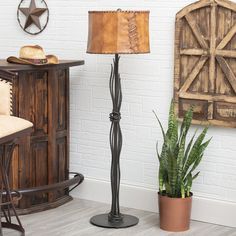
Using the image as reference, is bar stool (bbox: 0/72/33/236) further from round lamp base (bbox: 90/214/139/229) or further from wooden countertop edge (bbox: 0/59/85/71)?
round lamp base (bbox: 90/214/139/229)

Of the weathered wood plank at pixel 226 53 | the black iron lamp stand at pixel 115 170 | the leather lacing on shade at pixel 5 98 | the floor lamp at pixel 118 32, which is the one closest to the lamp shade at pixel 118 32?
the floor lamp at pixel 118 32

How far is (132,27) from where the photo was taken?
4625 mm

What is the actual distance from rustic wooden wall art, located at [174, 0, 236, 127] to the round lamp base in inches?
33.5

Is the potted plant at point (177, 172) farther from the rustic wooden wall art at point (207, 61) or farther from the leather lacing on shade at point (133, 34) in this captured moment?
the leather lacing on shade at point (133, 34)

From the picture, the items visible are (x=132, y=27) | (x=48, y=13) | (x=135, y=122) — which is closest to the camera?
(x=132, y=27)

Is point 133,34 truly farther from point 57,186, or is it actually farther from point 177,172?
point 57,186

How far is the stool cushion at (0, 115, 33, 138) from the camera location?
13.5 feet

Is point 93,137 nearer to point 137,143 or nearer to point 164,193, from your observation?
point 137,143

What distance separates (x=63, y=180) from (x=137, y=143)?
70 centimetres

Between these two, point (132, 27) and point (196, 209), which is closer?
Answer: point (132, 27)

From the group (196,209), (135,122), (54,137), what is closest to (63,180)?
(54,137)

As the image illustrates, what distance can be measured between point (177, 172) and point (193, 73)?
2.43ft

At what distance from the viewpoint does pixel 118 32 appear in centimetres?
459

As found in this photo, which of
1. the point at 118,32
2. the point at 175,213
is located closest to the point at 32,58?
the point at 118,32
